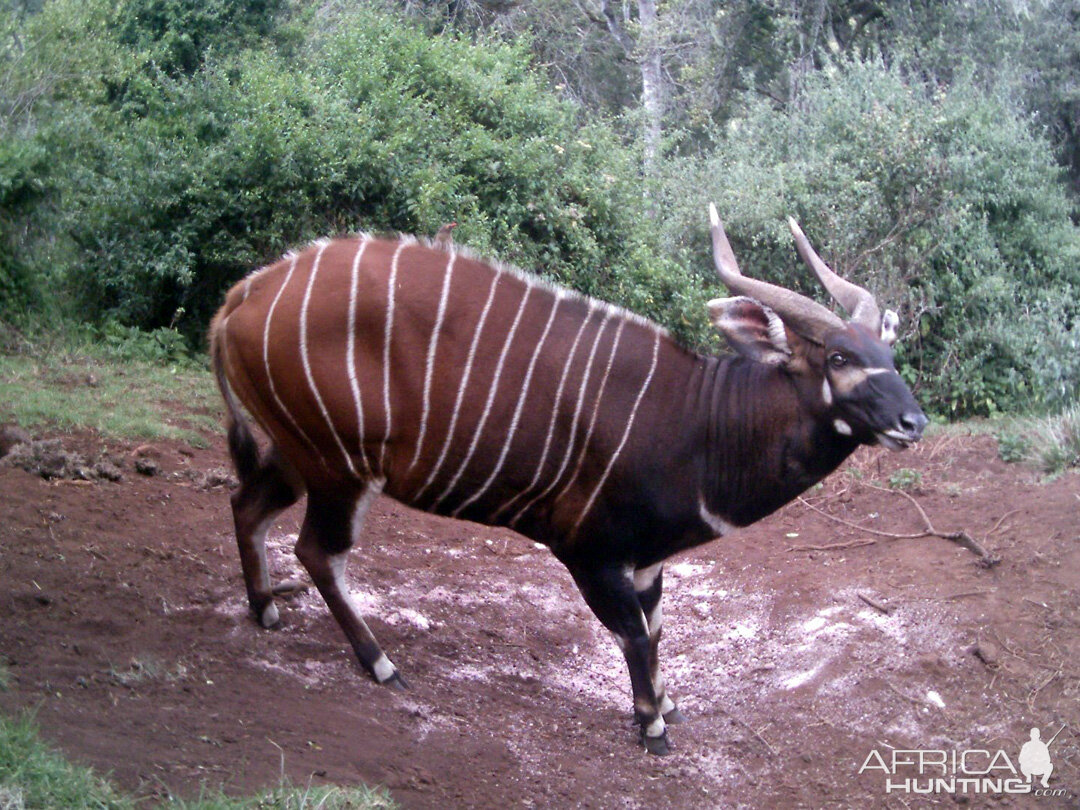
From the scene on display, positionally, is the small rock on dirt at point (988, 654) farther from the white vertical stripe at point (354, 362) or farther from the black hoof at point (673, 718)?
the white vertical stripe at point (354, 362)

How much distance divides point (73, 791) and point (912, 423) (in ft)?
10.4

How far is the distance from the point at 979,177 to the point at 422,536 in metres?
6.92

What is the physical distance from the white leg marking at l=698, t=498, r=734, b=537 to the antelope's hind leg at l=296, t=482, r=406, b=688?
53.7 inches

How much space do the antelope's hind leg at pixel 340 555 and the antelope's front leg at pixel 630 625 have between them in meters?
0.94

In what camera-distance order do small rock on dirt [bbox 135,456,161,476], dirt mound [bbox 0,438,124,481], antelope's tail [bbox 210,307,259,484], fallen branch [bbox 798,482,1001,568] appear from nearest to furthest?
antelope's tail [bbox 210,307,259,484] → dirt mound [bbox 0,438,124,481] → fallen branch [bbox 798,482,1001,568] → small rock on dirt [bbox 135,456,161,476]

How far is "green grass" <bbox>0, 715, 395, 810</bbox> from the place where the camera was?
3.09 metres

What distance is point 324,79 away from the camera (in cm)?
939

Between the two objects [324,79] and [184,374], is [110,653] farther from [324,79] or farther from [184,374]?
[324,79]

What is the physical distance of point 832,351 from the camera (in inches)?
182

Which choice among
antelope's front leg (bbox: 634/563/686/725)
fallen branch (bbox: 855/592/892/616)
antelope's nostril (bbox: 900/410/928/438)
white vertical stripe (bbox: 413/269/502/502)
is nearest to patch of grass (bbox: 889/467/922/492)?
fallen branch (bbox: 855/592/892/616)

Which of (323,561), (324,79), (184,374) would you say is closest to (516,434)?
(323,561)

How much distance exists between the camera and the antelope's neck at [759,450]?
4.73 m

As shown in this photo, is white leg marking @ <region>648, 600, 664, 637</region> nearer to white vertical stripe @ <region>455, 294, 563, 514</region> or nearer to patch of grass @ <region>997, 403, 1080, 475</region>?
white vertical stripe @ <region>455, 294, 563, 514</region>

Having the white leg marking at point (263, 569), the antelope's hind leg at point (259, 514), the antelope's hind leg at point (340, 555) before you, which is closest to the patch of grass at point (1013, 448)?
the antelope's hind leg at point (340, 555)
